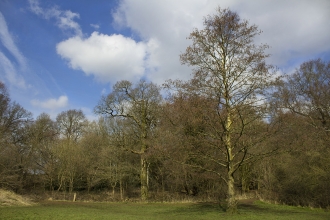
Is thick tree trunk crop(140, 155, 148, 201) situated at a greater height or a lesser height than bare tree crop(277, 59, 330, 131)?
lesser

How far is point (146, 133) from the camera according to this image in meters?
29.6

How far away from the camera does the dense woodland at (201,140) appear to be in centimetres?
1345

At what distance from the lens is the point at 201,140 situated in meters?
13.8

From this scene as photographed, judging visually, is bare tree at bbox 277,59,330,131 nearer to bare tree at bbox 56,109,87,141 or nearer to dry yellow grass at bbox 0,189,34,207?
dry yellow grass at bbox 0,189,34,207

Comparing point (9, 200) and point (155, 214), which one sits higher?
point (9, 200)

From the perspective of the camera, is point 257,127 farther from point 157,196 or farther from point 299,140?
point 157,196

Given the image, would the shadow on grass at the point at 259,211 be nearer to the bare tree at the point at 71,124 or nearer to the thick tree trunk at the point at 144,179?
the thick tree trunk at the point at 144,179

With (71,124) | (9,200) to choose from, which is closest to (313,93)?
(9,200)

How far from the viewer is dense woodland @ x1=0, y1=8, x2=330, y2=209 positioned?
529 inches

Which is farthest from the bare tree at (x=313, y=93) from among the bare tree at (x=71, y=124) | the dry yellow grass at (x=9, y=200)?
the bare tree at (x=71, y=124)

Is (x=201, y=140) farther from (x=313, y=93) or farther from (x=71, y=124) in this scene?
(x=71, y=124)

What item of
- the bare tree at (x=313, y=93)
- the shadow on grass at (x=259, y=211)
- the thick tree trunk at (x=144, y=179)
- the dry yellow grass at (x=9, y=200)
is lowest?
the shadow on grass at (x=259, y=211)

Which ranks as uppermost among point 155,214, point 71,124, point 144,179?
point 71,124

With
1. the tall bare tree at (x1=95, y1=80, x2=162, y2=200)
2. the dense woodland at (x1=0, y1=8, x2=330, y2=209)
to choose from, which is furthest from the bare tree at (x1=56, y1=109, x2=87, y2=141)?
the tall bare tree at (x1=95, y1=80, x2=162, y2=200)
